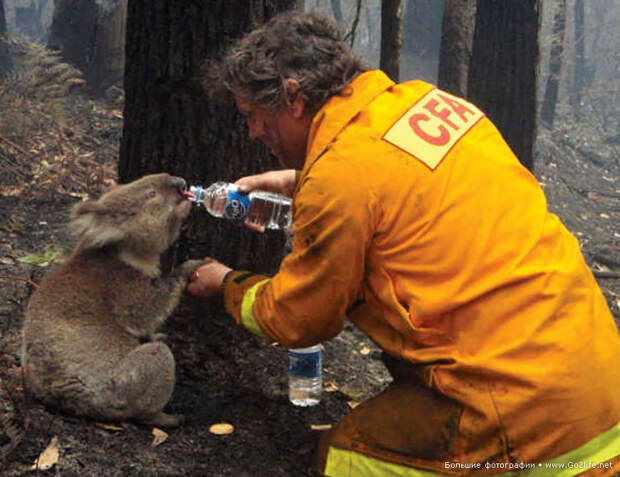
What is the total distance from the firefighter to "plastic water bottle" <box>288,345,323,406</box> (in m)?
1.15

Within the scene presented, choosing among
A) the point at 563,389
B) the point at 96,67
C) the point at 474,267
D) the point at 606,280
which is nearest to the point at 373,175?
the point at 474,267

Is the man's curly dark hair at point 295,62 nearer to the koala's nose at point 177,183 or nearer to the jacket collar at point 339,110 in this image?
the jacket collar at point 339,110

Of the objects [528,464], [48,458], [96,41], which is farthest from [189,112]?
[96,41]

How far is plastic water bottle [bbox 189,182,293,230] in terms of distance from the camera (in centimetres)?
387

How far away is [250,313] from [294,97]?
91cm

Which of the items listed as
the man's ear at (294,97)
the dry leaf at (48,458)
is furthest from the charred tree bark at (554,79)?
the dry leaf at (48,458)

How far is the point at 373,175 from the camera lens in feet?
8.93

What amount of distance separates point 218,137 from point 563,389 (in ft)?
7.82

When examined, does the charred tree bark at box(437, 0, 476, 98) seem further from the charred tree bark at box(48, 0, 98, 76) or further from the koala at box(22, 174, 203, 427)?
the charred tree bark at box(48, 0, 98, 76)

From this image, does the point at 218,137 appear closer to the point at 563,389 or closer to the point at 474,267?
the point at 474,267

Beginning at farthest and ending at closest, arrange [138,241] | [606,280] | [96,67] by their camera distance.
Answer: [96,67], [606,280], [138,241]

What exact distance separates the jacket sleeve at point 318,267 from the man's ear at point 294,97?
1.22 ft

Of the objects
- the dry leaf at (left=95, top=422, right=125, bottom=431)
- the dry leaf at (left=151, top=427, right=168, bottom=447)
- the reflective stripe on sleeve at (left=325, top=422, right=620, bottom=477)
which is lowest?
the dry leaf at (left=151, top=427, right=168, bottom=447)

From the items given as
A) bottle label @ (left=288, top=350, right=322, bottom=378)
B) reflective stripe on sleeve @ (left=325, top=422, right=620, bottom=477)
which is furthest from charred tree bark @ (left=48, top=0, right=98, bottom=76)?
reflective stripe on sleeve @ (left=325, top=422, right=620, bottom=477)
